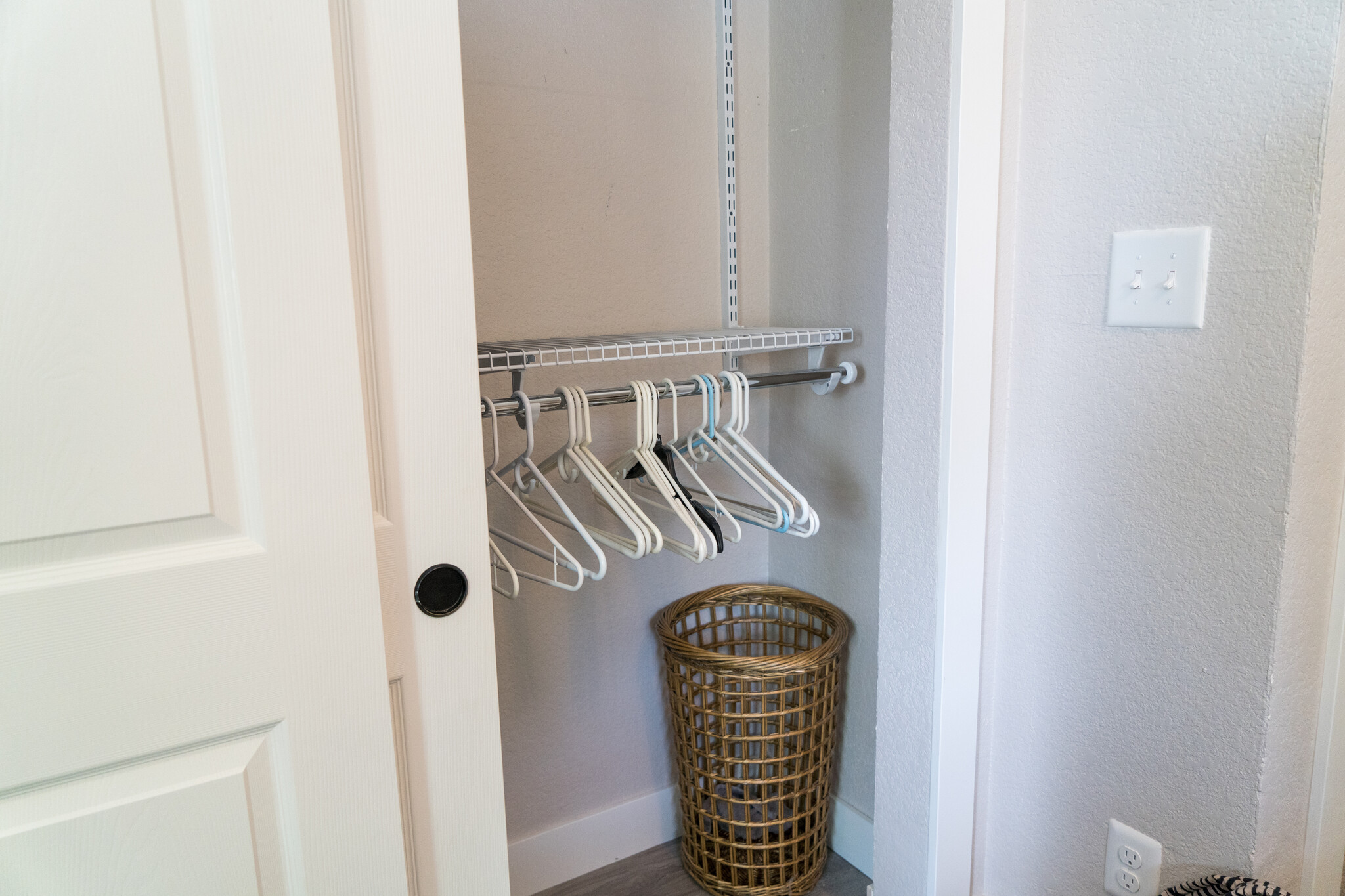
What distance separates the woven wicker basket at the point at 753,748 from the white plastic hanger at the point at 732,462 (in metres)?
0.31

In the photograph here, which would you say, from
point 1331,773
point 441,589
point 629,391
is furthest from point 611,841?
point 1331,773

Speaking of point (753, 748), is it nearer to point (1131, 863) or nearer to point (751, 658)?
point (751, 658)

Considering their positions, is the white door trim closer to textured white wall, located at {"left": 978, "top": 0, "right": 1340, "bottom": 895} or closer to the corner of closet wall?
textured white wall, located at {"left": 978, "top": 0, "right": 1340, "bottom": 895}

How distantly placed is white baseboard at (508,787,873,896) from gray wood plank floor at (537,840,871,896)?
0.05 feet

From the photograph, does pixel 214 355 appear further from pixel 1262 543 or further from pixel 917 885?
pixel 917 885

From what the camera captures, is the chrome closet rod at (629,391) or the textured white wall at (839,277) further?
the textured white wall at (839,277)

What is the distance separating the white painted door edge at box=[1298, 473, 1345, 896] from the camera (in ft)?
3.26

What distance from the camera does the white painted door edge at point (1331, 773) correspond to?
3.26 ft

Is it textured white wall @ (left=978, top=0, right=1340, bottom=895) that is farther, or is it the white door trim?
the white door trim

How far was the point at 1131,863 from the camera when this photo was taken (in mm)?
1116

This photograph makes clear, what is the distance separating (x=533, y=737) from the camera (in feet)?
5.67

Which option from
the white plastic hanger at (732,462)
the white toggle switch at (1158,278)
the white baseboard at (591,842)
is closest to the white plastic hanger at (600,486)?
the white plastic hanger at (732,462)

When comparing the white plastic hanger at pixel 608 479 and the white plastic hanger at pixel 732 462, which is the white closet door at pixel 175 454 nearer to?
the white plastic hanger at pixel 608 479

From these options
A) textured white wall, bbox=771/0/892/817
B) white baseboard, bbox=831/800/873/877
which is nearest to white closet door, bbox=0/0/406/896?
textured white wall, bbox=771/0/892/817
